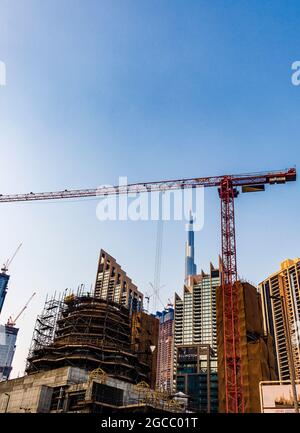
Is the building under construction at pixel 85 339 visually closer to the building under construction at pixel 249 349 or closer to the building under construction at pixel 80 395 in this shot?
the building under construction at pixel 80 395

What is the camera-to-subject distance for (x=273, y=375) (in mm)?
99062

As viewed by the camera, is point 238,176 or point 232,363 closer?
point 232,363

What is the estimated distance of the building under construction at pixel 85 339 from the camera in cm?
9238

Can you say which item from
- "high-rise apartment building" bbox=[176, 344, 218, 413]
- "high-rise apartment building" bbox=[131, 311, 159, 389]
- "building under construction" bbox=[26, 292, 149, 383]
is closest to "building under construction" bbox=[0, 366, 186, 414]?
"building under construction" bbox=[26, 292, 149, 383]

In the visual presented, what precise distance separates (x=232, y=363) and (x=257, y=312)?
2071 centimetres

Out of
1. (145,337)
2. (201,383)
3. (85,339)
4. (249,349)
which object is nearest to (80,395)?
(85,339)

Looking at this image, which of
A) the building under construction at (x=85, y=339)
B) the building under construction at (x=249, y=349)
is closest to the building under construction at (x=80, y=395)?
the building under construction at (x=85, y=339)

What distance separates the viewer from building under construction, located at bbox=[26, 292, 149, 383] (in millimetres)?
92375

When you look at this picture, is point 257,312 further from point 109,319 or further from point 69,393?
point 69,393

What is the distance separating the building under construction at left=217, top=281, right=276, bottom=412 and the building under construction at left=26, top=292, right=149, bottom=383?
23022 mm

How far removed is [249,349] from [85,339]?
39417mm

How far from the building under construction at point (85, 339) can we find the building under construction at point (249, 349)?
23022mm

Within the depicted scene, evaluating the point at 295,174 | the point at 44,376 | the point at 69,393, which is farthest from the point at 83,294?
the point at 295,174

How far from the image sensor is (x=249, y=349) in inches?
3666
